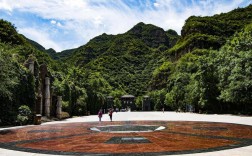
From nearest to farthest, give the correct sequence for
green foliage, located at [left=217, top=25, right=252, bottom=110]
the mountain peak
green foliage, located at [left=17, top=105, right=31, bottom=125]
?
green foliage, located at [left=17, top=105, right=31, bottom=125], green foliage, located at [left=217, top=25, right=252, bottom=110], the mountain peak

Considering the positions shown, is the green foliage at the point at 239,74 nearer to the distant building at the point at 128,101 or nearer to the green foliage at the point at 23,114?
the green foliage at the point at 23,114

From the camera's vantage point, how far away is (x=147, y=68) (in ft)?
538

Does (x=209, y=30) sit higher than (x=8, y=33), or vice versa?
(x=209, y=30)

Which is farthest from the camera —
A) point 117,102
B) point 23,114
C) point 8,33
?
point 117,102

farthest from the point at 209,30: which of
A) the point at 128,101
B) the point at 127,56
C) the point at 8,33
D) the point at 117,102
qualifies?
the point at 8,33

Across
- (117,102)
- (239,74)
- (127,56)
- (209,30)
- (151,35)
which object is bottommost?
(117,102)

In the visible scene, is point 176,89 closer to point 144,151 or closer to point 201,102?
point 201,102

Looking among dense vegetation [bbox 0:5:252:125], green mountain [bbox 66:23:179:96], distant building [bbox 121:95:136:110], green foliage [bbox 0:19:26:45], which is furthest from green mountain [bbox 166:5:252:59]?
green foliage [bbox 0:19:26:45]

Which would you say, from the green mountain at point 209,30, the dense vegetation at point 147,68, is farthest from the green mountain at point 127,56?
the green mountain at point 209,30

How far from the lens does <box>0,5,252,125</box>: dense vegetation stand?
97.5ft

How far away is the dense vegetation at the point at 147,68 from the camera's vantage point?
97.5 ft

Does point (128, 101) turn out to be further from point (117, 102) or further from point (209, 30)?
point (209, 30)

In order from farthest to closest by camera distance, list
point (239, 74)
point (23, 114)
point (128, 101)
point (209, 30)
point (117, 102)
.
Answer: point (128, 101), point (117, 102), point (209, 30), point (239, 74), point (23, 114)

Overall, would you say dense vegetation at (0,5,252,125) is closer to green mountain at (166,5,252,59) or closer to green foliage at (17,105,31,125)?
green mountain at (166,5,252,59)
